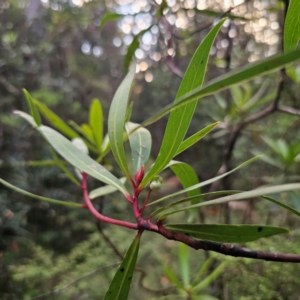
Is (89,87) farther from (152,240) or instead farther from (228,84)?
(228,84)

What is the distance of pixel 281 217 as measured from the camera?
0.83m

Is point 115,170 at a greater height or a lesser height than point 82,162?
lesser

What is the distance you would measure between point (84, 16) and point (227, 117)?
3.77ft

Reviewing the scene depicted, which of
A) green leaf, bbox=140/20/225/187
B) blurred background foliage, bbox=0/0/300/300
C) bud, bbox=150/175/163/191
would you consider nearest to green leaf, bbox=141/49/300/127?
green leaf, bbox=140/20/225/187

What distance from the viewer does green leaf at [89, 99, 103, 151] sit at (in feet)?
1.91

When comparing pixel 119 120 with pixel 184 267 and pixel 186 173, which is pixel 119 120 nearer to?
pixel 186 173

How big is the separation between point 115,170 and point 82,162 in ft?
3.63

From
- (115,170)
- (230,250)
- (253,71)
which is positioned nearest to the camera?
(253,71)

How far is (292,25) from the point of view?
0.91ft

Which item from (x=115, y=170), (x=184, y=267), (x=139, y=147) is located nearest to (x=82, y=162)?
(x=139, y=147)

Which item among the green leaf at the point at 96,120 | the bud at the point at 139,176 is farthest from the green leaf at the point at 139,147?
the green leaf at the point at 96,120

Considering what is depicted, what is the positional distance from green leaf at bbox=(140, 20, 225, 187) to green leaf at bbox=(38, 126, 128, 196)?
0.27 ft

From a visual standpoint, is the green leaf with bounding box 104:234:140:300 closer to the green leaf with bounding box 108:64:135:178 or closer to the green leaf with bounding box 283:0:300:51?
the green leaf with bounding box 108:64:135:178

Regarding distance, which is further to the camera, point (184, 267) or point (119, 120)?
point (184, 267)
